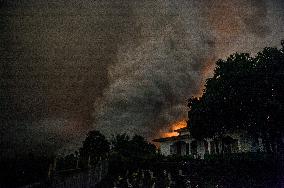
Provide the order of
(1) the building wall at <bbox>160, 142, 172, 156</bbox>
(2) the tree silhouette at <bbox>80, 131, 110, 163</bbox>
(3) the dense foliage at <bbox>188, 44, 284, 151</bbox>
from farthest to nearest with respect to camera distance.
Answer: (2) the tree silhouette at <bbox>80, 131, 110, 163</bbox> → (1) the building wall at <bbox>160, 142, 172, 156</bbox> → (3) the dense foliage at <bbox>188, 44, 284, 151</bbox>

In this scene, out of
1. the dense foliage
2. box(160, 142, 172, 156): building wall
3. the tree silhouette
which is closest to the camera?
the dense foliage

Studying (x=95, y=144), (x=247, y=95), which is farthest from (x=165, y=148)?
(x=95, y=144)

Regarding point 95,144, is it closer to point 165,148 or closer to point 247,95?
point 165,148

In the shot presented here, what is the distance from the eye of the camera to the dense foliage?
86.4 ft

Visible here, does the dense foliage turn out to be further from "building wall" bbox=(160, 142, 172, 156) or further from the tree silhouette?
the tree silhouette

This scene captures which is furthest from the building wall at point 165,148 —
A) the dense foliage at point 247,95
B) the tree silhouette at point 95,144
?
the tree silhouette at point 95,144

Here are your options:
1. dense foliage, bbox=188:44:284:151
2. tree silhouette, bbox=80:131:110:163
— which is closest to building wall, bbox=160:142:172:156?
dense foliage, bbox=188:44:284:151

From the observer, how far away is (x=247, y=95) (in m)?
26.6

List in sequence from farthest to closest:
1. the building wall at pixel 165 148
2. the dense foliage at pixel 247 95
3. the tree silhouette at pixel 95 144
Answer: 1. the tree silhouette at pixel 95 144
2. the building wall at pixel 165 148
3. the dense foliage at pixel 247 95

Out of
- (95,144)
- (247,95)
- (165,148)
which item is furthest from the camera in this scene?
(95,144)

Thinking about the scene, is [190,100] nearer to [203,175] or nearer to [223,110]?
[223,110]

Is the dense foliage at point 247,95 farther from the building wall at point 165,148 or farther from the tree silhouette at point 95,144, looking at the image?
the tree silhouette at point 95,144

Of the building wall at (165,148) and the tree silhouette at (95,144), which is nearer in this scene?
the building wall at (165,148)

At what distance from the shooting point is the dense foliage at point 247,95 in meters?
26.3
